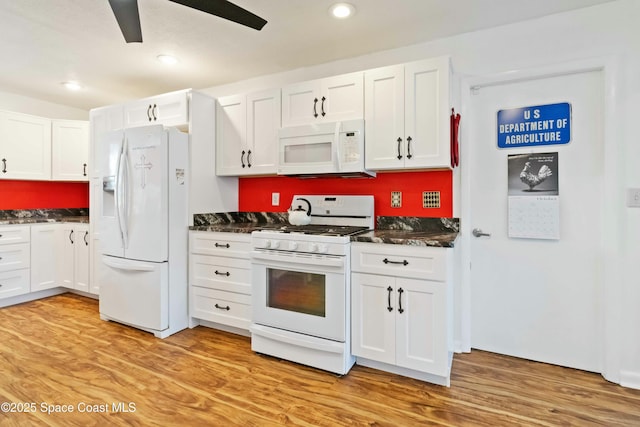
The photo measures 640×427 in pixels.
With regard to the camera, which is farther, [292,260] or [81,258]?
[81,258]

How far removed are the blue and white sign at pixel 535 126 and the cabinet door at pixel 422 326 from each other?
1310mm

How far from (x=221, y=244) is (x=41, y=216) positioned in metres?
3.08

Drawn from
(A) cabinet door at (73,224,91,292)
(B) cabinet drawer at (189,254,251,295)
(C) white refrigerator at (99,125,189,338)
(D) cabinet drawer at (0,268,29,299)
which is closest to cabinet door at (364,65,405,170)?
(B) cabinet drawer at (189,254,251,295)

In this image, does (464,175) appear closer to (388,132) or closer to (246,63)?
(388,132)

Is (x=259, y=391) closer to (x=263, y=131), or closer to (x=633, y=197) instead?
(x=263, y=131)

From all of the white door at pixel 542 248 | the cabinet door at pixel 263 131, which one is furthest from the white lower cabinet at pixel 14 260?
the white door at pixel 542 248

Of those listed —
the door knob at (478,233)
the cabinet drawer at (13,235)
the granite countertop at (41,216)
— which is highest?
the granite countertop at (41,216)

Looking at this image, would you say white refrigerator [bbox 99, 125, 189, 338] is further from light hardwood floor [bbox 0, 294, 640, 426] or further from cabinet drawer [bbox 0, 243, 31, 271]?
cabinet drawer [bbox 0, 243, 31, 271]

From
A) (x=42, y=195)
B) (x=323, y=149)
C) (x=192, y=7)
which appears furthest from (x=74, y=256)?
(x=192, y=7)

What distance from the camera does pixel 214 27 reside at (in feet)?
8.07

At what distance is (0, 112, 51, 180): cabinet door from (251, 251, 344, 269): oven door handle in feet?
10.9

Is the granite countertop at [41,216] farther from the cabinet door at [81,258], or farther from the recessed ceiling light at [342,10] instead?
the recessed ceiling light at [342,10]

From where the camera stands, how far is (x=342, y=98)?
2.65 metres

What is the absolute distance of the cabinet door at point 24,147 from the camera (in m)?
3.68
